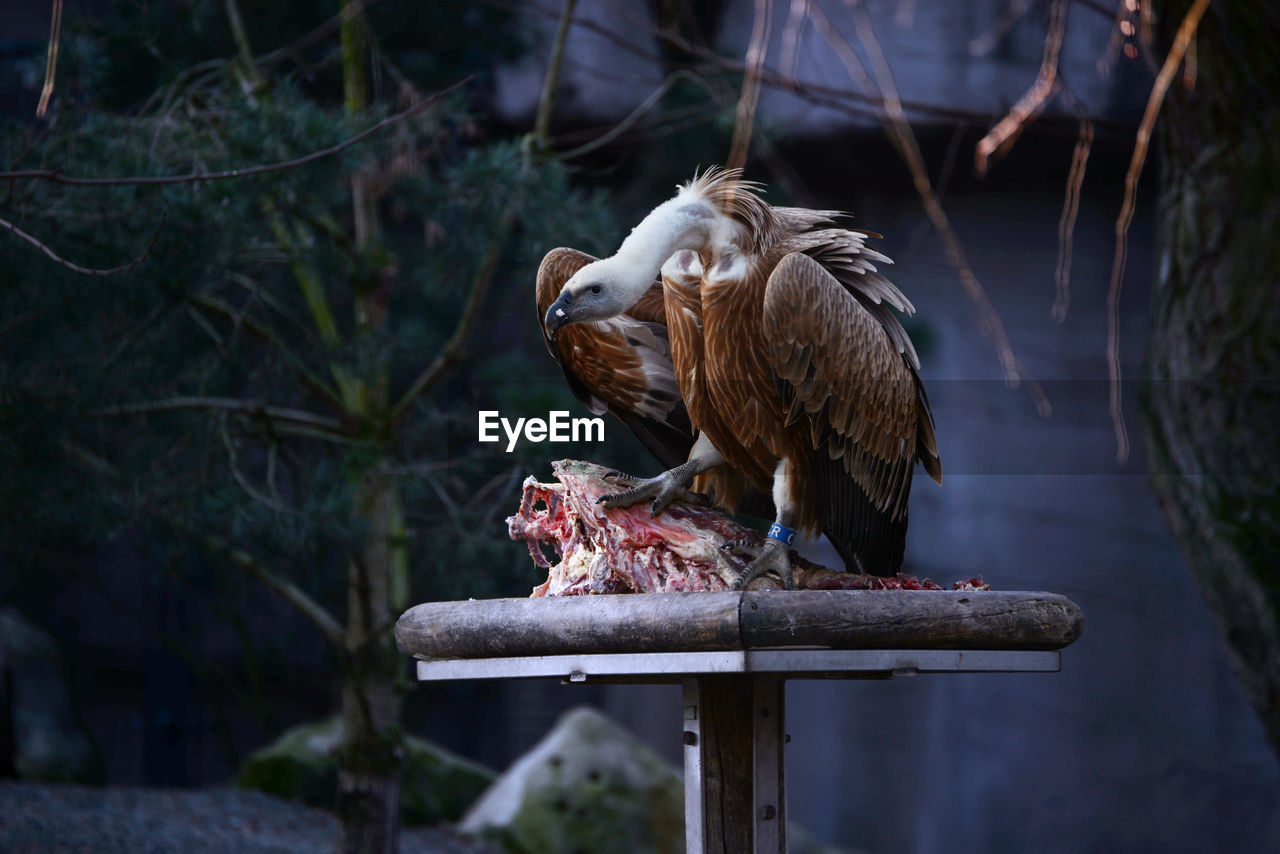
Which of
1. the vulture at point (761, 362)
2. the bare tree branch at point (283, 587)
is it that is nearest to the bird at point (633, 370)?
the vulture at point (761, 362)

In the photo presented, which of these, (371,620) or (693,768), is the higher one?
(693,768)

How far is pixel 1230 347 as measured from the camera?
→ 10.7 feet

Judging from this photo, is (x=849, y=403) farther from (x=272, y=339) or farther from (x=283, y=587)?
(x=283, y=587)

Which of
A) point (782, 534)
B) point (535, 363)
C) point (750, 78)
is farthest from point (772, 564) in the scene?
point (535, 363)

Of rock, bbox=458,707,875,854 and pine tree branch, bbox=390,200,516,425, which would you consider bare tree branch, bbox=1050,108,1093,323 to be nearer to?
pine tree branch, bbox=390,200,516,425

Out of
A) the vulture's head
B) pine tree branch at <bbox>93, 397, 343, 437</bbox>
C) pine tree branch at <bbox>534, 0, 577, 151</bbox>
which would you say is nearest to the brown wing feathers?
the vulture's head

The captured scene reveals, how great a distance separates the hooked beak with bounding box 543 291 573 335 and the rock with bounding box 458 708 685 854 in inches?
147

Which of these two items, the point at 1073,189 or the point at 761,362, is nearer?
the point at 761,362

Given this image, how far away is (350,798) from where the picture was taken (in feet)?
15.8

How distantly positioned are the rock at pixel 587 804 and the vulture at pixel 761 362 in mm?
3238

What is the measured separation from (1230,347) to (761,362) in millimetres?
1509

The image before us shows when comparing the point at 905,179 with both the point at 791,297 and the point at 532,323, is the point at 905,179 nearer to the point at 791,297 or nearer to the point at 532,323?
the point at 532,323

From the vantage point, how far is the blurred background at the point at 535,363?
342 cm

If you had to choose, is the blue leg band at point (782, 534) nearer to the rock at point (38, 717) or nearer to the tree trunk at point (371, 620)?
the tree trunk at point (371, 620)
